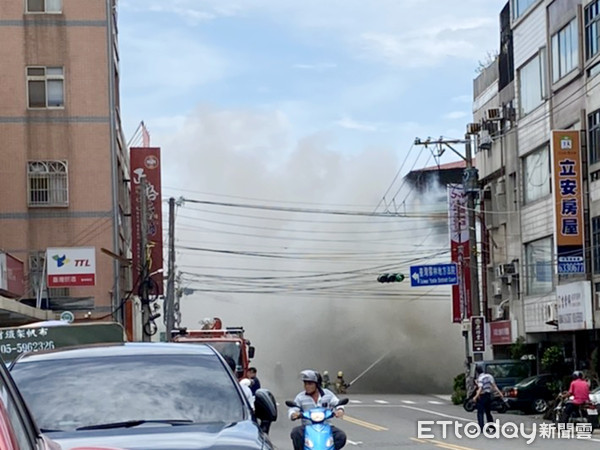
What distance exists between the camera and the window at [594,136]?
37.4m

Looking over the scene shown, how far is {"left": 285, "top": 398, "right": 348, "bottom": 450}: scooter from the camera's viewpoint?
44.4ft

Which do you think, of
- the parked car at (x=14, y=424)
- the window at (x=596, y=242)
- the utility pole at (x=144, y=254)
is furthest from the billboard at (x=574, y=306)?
the parked car at (x=14, y=424)

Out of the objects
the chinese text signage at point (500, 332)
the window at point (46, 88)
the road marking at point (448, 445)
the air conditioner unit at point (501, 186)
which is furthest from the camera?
the air conditioner unit at point (501, 186)

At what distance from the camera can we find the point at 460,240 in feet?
169

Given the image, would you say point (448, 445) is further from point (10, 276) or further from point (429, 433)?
point (10, 276)

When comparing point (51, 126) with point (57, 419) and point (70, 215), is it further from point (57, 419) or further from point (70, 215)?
point (57, 419)

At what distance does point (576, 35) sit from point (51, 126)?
1821 cm

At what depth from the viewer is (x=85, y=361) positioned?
840cm

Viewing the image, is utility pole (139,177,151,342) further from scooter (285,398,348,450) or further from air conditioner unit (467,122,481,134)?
scooter (285,398,348,450)

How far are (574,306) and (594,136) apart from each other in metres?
5.31

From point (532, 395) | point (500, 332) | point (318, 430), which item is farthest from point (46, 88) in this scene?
point (318, 430)

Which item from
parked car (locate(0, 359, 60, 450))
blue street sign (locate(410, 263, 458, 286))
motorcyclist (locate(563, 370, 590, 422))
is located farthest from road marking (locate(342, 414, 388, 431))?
parked car (locate(0, 359, 60, 450))

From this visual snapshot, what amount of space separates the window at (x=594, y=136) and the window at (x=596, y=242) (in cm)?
180

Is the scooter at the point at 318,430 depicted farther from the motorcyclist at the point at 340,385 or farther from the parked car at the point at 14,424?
the motorcyclist at the point at 340,385
